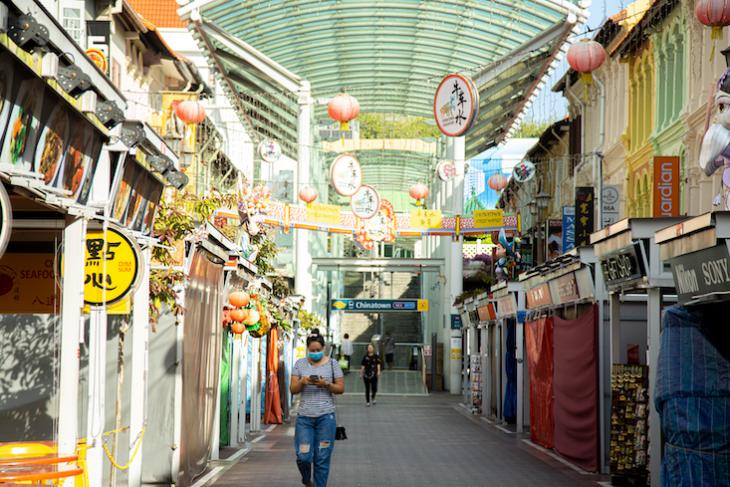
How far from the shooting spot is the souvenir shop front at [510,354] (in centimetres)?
2647

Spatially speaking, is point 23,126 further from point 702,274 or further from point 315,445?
point 315,445

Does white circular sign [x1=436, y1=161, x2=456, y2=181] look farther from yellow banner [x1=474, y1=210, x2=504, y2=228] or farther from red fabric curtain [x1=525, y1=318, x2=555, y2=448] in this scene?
red fabric curtain [x1=525, y1=318, x2=555, y2=448]

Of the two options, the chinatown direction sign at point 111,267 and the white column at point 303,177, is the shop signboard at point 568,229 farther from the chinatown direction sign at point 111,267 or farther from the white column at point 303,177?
the chinatown direction sign at point 111,267

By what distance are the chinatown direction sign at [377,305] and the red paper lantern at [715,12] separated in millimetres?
44153

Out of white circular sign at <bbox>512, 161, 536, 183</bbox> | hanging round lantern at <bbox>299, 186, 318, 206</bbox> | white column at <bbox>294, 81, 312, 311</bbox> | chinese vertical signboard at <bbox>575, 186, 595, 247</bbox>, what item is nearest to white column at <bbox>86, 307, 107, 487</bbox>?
chinese vertical signboard at <bbox>575, 186, 595, 247</bbox>

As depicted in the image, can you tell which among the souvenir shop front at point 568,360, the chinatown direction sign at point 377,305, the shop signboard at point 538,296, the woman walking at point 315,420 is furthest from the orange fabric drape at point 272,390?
the chinatown direction sign at point 377,305

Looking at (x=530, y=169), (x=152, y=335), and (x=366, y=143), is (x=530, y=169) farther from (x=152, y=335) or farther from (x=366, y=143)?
(x=152, y=335)

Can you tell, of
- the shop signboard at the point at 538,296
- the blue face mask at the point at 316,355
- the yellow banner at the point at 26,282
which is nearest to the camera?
the yellow banner at the point at 26,282

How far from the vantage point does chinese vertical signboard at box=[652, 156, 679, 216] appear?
2656cm

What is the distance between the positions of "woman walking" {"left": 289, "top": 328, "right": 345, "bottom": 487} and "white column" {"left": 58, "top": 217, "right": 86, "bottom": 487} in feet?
14.3

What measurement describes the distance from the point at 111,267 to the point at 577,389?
10.1 metres

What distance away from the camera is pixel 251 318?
2084 centimetres

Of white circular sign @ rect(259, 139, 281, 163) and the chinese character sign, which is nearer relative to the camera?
the chinese character sign

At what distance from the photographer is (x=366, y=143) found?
61.0 metres
